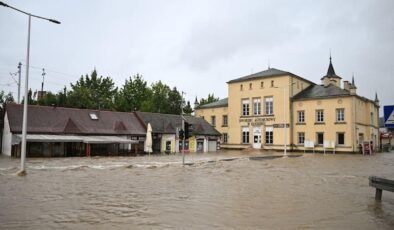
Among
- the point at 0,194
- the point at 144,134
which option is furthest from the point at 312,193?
the point at 144,134

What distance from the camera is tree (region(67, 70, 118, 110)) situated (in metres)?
65.4

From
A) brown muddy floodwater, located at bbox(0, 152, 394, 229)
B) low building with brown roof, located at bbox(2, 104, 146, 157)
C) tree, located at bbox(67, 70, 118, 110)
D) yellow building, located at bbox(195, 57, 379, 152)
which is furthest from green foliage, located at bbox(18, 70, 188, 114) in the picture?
brown muddy floodwater, located at bbox(0, 152, 394, 229)

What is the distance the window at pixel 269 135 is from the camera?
5631cm

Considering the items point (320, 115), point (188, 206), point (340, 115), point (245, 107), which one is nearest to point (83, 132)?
point (245, 107)

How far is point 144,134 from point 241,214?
38.7 meters

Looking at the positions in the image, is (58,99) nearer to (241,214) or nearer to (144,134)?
(144,134)

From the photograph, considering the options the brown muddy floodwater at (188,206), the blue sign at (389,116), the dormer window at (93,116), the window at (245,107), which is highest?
Result: the window at (245,107)

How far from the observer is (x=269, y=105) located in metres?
56.9

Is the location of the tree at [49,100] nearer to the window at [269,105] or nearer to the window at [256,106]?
the window at [256,106]

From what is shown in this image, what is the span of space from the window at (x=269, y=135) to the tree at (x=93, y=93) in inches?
1187

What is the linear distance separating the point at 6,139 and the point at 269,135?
3686 cm

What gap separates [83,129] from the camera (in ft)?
136

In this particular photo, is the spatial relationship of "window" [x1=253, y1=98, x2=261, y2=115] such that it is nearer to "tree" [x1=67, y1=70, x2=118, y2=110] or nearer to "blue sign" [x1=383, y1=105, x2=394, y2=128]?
"tree" [x1=67, y1=70, x2=118, y2=110]

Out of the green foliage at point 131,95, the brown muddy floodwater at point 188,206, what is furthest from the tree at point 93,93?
the brown muddy floodwater at point 188,206
